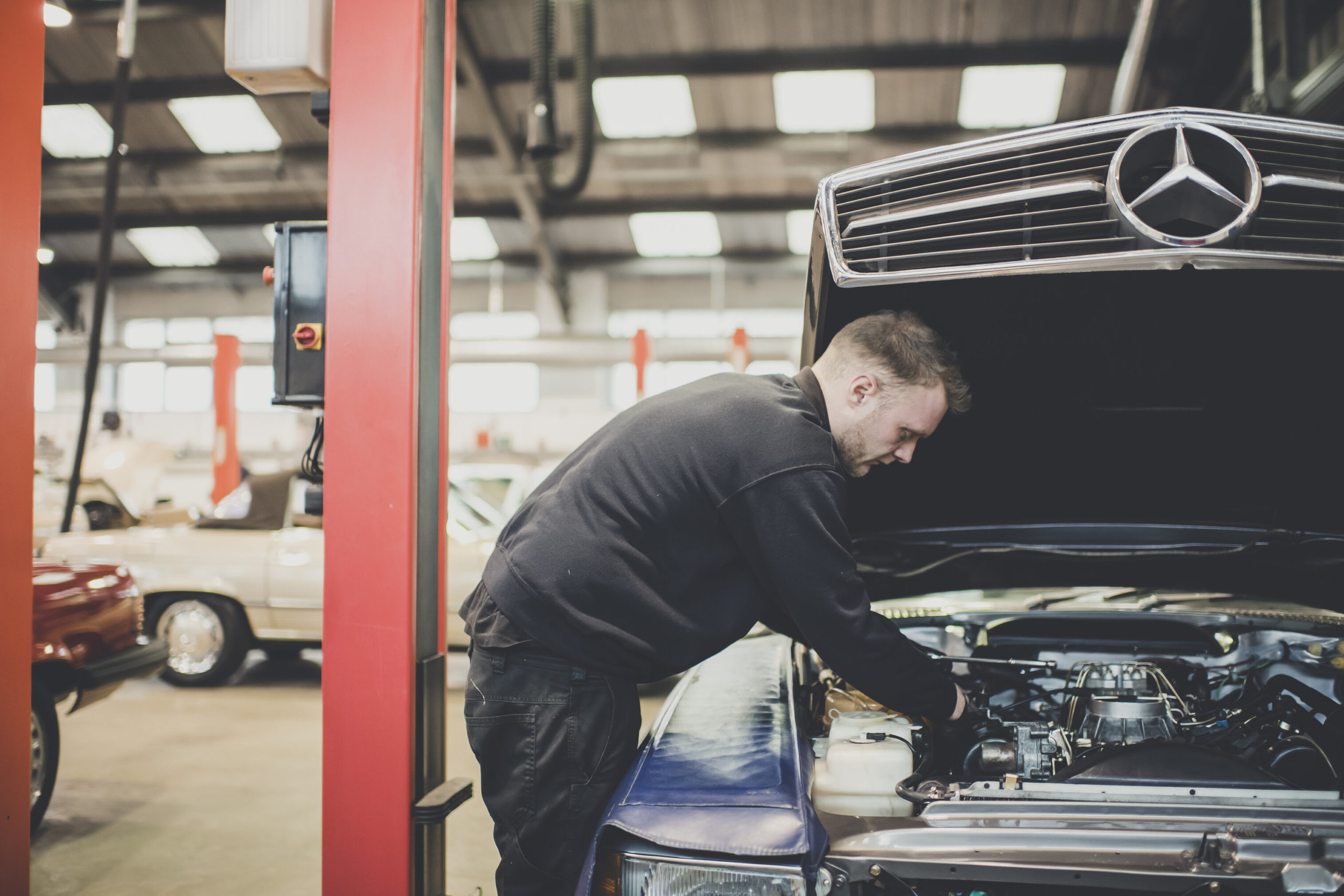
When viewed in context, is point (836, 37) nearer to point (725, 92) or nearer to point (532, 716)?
point (725, 92)

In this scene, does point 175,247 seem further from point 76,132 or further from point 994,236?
point 994,236

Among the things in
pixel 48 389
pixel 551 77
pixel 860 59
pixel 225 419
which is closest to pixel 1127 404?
pixel 551 77

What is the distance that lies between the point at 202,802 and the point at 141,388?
46.7ft

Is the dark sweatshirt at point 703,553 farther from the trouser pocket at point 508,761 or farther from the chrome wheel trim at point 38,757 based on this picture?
the chrome wheel trim at point 38,757

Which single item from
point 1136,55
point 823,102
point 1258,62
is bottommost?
point 1136,55

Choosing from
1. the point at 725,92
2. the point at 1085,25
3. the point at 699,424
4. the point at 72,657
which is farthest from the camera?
the point at 725,92

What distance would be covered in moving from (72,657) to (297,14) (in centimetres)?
258

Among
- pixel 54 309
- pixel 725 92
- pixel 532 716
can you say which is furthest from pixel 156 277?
pixel 532 716

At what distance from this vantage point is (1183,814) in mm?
1272

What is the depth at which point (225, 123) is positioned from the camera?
10.9m

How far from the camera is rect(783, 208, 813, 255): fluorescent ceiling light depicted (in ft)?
38.8

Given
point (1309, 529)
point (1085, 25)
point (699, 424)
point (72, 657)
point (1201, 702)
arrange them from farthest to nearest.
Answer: point (1085, 25), point (72, 657), point (1309, 529), point (1201, 702), point (699, 424)

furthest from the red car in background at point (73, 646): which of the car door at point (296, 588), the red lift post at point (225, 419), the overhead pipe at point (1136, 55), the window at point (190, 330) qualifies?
the window at point (190, 330)

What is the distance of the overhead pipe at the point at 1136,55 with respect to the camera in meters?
3.10
